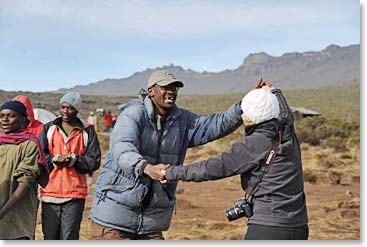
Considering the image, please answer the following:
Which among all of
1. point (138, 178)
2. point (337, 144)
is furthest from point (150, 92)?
point (337, 144)

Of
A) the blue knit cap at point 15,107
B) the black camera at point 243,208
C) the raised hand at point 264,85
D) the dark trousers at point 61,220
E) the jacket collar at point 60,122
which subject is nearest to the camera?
the black camera at point 243,208

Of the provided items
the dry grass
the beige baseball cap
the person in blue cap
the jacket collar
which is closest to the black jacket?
the beige baseball cap

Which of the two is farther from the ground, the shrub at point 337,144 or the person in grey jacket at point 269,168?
the person in grey jacket at point 269,168

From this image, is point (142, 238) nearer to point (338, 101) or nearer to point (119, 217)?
point (119, 217)

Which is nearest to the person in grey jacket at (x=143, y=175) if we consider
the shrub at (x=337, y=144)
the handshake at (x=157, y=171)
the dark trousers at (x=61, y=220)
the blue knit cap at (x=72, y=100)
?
the handshake at (x=157, y=171)

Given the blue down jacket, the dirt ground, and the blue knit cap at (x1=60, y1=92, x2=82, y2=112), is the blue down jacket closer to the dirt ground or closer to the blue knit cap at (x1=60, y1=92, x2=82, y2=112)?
the blue knit cap at (x1=60, y1=92, x2=82, y2=112)

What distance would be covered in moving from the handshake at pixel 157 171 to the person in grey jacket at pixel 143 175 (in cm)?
10

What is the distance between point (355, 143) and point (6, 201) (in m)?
18.0

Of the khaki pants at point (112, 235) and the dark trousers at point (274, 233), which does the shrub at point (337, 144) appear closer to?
the khaki pants at point (112, 235)

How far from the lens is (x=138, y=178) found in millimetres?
3578

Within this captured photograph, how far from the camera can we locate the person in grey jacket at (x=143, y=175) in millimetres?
3602

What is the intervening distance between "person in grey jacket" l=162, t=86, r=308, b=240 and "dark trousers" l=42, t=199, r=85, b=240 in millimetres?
1580

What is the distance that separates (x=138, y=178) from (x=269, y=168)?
790 millimetres

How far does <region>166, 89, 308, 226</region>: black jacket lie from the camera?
3084 millimetres
